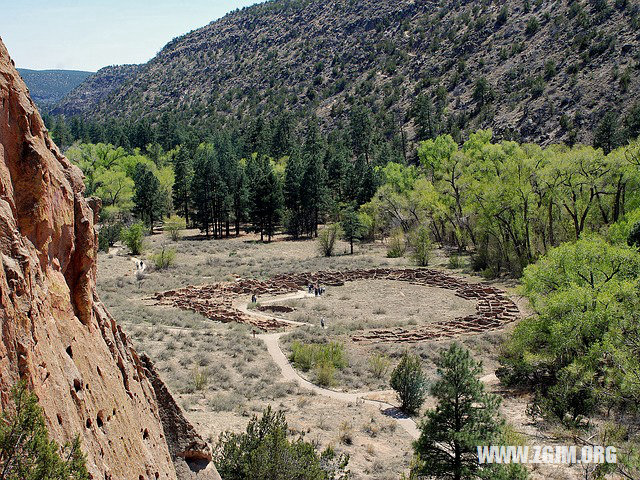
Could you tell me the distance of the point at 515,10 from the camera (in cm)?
9769

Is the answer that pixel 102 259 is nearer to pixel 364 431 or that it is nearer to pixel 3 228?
pixel 364 431

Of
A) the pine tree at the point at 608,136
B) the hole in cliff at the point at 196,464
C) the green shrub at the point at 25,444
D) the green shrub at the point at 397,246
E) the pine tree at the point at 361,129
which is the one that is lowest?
the hole in cliff at the point at 196,464

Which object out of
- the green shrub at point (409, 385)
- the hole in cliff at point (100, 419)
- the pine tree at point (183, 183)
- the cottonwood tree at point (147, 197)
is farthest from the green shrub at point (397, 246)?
the hole in cliff at point (100, 419)

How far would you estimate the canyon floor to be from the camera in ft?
47.8

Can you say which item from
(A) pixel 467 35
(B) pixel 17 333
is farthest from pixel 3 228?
(A) pixel 467 35

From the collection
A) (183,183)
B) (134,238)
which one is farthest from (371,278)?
(183,183)

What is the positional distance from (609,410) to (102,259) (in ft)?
132

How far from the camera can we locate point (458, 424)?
37.0ft

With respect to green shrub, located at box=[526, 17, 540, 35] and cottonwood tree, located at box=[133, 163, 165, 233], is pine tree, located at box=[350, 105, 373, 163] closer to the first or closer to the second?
green shrub, located at box=[526, 17, 540, 35]

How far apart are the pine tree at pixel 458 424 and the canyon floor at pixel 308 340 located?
133cm

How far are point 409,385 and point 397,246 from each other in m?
34.1

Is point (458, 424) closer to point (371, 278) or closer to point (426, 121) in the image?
point (371, 278)

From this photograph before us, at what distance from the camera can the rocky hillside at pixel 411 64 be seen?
72.1m

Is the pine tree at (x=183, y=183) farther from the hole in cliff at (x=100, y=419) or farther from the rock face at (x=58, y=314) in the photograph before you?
the hole in cliff at (x=100, y=419)
